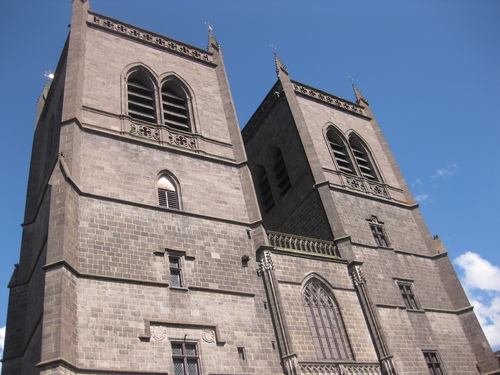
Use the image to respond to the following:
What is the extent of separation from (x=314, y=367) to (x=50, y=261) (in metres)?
8.41

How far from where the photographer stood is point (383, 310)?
63.4 ft

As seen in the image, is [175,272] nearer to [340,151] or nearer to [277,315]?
[277,315]

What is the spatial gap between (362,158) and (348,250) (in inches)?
320

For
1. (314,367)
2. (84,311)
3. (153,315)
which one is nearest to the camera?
(84,311)

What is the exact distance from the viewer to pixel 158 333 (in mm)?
13898

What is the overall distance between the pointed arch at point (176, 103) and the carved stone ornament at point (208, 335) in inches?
359

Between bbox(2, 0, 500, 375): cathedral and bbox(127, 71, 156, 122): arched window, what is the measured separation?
8 centimetres

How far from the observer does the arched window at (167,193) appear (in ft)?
58.2

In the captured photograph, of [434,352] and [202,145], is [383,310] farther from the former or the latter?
[202,145]

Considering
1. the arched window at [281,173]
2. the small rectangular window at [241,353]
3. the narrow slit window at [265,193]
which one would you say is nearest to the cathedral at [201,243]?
the small rectangular window at [241,353]

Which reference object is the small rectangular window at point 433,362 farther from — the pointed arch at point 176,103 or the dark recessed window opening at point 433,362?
the pointed arch at point 176,103

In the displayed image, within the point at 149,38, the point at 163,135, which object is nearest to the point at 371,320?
the point at 163,135

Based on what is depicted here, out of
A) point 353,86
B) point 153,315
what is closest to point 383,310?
point 153,315

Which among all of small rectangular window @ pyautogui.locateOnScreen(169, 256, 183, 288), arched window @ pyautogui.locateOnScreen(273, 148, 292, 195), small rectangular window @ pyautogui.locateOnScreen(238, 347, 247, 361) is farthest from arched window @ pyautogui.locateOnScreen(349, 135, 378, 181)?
small rectangular window @ pyautogui.locateOnScreen(238, 347, 247, 361)
